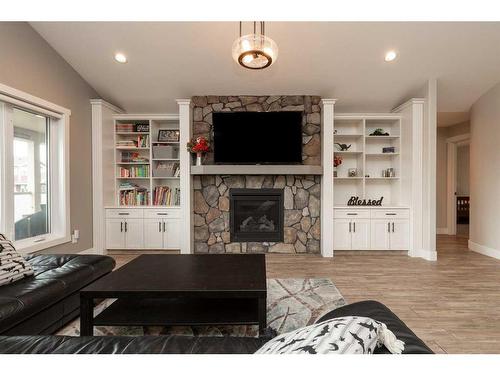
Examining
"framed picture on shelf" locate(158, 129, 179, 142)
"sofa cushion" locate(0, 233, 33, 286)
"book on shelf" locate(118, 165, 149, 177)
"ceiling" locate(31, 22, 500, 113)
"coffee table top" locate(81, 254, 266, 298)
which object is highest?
"ceiling" locate(31, 22, 500, 113)

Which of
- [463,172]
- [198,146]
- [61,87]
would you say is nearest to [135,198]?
[198,146]

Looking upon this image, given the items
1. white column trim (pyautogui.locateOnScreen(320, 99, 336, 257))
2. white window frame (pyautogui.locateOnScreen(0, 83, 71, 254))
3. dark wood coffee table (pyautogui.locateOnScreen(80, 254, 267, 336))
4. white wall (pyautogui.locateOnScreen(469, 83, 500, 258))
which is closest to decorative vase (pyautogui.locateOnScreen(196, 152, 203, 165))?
white window frame (pyautogui.locateOnScreen(0, 83, 71, 254))

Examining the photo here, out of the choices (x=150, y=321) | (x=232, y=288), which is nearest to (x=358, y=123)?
(x=232, y=288)

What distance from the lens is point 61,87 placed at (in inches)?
145

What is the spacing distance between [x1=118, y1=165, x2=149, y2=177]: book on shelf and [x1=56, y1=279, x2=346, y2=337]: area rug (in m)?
2.49

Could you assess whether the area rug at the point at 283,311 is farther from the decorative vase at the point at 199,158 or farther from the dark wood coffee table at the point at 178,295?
the decorative vase at the point at 199,158

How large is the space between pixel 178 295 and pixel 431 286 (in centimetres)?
261

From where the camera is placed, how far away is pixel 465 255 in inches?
166

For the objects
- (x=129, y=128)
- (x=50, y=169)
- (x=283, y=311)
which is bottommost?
(x=283, y=311)

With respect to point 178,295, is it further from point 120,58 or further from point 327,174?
point 120,58

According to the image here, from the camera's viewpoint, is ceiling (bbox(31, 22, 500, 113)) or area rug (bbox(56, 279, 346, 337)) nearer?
area rug (bbox(56, 279, 346, 337))

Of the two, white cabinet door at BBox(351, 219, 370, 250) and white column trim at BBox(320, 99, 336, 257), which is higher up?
white column trim at BBox(320, 99, 336, 257)

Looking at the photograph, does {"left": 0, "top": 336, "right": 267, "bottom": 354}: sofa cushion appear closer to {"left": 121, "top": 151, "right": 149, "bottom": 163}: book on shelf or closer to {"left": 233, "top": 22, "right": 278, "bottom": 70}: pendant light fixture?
{"left": 233, "top": 22, "right": 278, "bottom": 70}: pendant light fixture

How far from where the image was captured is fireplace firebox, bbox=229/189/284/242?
444 centimetres
